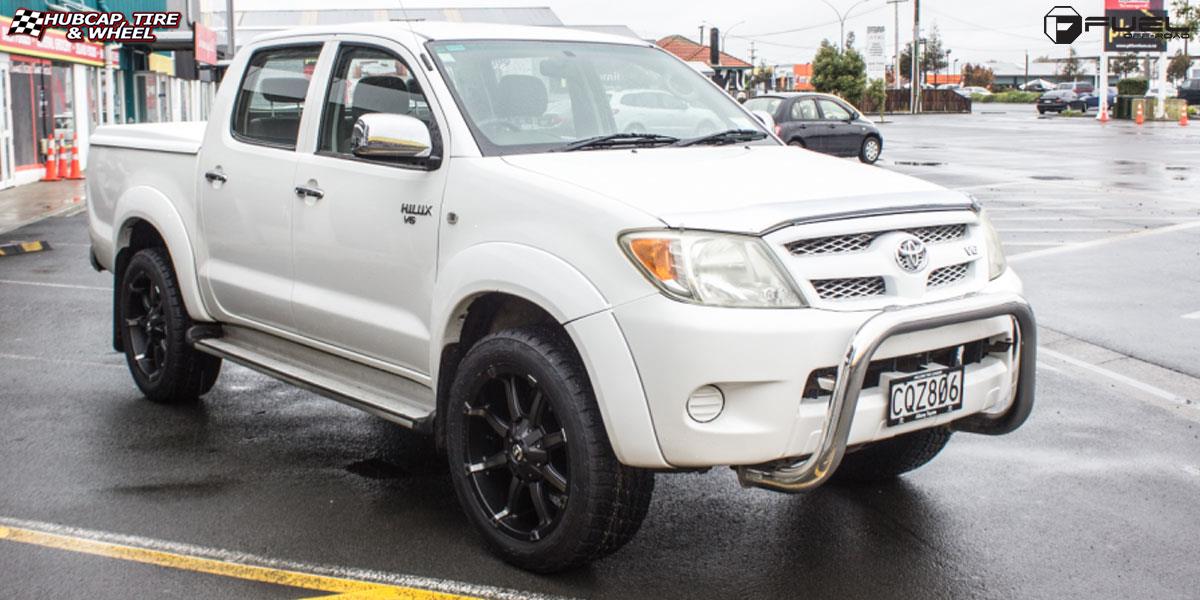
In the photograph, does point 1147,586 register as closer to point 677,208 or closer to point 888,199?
point 888,199

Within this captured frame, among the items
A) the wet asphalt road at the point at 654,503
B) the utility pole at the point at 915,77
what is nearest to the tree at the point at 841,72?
the utility pole at the point at 915,77

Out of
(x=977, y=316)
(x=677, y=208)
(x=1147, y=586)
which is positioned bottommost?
(x=1147, y=586)

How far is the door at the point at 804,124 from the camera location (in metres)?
28.6

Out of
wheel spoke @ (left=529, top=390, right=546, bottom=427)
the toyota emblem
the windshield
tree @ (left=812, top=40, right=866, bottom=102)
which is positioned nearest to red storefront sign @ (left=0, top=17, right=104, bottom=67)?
the windshield

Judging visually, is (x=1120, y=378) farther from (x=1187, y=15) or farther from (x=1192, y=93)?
(x=1192, y=93)

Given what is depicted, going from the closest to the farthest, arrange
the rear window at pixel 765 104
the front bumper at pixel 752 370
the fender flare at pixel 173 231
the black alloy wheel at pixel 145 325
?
the front bumper at pixel 752 370, the fender flare at pixel 173 231, the black alloy wheel at pixel 145 325, the rear window at pixel 765 104

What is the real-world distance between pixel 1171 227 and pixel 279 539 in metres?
13.6

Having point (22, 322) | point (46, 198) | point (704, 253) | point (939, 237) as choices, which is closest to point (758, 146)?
point (939, 237)

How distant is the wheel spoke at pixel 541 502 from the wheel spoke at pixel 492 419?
0.21m

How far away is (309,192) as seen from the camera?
18.1 ft

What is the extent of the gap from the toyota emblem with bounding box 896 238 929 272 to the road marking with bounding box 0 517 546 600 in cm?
157

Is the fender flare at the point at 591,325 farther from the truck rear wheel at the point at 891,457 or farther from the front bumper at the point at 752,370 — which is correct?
the truck rear wheel at the point at 891,457

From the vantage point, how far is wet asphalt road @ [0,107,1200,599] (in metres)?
4.47

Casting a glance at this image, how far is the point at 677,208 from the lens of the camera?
13.4 feet
